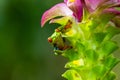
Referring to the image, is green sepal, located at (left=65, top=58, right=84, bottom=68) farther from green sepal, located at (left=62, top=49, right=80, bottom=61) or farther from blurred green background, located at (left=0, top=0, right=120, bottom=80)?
blurred green background, located at (left=0, top=0, right=120, bottom=80)

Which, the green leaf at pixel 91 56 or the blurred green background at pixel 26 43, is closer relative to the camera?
the green leaf at pixel 91 56

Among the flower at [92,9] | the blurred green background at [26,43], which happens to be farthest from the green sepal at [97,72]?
the blurred green background at [26,43]

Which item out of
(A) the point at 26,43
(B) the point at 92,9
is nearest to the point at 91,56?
(B) the point at 92,9

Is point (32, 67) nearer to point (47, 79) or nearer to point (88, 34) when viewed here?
point (47, 79)

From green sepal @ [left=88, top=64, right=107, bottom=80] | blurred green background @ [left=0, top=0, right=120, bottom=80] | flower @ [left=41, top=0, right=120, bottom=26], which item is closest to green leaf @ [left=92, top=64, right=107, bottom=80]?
green sepal @ [left=88, top=64, right=107, bottom=80]

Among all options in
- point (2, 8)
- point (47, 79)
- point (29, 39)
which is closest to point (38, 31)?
point (29, 39)

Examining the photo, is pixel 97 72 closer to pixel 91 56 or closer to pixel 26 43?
pixel 91 56

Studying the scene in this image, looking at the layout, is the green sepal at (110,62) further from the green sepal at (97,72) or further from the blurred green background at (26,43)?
the blurred green background at (26,43)
